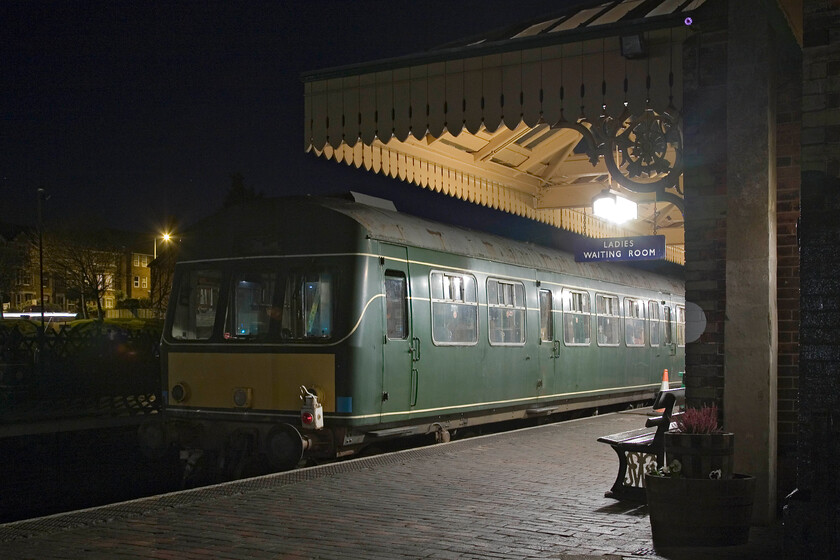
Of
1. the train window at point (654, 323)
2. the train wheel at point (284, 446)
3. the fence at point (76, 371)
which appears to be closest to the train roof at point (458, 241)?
the train window at point (654, 323)

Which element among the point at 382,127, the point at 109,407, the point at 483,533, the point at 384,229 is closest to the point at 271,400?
the point at 384,229

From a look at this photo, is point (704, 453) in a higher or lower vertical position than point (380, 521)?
higher

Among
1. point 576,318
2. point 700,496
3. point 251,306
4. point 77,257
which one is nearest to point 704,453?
point 700,496

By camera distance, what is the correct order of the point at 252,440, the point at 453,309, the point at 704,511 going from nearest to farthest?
the point at 704,511 → the point at 252,440 → the point at 453,309

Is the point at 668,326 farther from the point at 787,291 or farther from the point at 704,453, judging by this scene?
the point at 704,453

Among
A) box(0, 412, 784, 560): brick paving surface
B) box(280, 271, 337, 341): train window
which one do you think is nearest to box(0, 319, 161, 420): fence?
box(280, 271, 337, 341): train window

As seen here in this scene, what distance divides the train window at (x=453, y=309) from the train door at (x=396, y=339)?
68cm

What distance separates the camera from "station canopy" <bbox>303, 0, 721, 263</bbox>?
311 inches

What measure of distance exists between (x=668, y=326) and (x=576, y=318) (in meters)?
5.97

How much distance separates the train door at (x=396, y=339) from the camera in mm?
11734

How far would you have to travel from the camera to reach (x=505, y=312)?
1486 centimetres

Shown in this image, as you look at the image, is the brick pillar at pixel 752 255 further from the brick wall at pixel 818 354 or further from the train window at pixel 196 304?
the train window at pixel 196 304

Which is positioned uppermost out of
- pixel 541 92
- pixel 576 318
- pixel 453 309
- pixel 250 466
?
pixel 541 92

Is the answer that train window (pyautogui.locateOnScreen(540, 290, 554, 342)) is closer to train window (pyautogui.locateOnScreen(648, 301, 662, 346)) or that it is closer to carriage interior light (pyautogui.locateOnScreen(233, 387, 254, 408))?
train window (pyautogui.locateOnScreen(648, 301, 662, 346))
